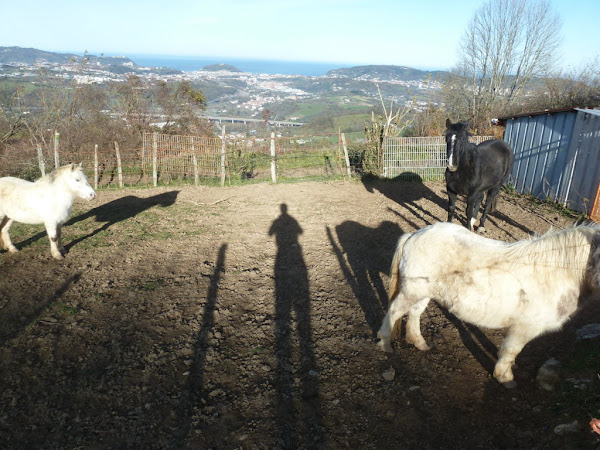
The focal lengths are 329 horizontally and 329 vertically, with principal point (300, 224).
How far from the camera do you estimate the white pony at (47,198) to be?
573 centimetres

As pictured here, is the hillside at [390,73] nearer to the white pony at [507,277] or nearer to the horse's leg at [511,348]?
the white pony at [507,277]

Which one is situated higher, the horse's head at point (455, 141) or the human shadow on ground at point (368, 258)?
the horse's head at point (455, 141)

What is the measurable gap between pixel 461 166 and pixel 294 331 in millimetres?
4791

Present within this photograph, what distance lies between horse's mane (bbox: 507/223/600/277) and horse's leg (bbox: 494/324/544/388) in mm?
521

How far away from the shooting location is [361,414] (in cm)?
294

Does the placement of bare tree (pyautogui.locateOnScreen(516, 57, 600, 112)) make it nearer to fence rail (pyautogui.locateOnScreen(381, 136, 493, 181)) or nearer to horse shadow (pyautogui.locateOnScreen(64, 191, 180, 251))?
fence rail (pyautogui.locateOnScreen(381, 136, 493, 181))

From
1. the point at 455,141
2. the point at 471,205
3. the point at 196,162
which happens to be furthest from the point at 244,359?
the point at 196,162

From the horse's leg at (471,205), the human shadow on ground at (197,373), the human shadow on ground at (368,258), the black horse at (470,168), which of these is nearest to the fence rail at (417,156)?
the black horse at (470,168)

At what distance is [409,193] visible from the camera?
35.6 feet

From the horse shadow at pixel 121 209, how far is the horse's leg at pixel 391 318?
6365 millimetres

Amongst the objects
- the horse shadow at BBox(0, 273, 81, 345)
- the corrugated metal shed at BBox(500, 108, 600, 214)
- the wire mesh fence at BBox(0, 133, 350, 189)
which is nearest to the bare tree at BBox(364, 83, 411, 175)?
the wire mesh fence at BBox(0, 133, 350, 189)

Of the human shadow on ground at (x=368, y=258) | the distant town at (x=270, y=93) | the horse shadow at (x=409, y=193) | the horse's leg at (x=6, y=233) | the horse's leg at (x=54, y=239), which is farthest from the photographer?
the distant town at (x=270, y=93)

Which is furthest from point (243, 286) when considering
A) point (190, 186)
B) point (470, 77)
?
point (470, 77)

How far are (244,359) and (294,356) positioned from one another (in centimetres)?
56
